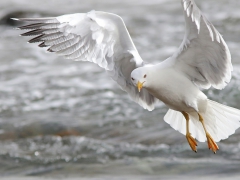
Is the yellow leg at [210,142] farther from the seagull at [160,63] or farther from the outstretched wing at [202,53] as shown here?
the outstretched wing at [202,53]

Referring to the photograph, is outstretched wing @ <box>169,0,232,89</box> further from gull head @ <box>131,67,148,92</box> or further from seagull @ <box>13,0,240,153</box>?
gull head @ <box>131,67,148,92</box>

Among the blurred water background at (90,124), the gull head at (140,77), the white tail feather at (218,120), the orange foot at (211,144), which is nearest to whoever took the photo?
the gull head at (140,77)

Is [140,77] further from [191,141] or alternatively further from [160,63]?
[191,141]

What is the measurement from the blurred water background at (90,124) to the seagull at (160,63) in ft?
3.91

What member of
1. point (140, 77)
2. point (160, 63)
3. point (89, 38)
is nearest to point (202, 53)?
point (160, 63)

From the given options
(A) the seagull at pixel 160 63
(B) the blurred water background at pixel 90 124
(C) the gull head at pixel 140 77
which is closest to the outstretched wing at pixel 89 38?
(A) the seagull at pixel 160 63

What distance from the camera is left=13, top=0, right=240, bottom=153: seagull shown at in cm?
632

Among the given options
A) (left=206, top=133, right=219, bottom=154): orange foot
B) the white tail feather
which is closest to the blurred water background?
the white tail feather

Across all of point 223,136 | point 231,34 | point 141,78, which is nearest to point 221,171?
point 223,136

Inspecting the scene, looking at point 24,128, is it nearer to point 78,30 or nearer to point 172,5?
point 78,30

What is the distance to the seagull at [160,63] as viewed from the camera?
632 cm

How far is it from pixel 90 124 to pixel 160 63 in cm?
375

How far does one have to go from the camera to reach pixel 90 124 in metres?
10.0

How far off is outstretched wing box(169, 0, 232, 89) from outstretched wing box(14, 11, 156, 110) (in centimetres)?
55
